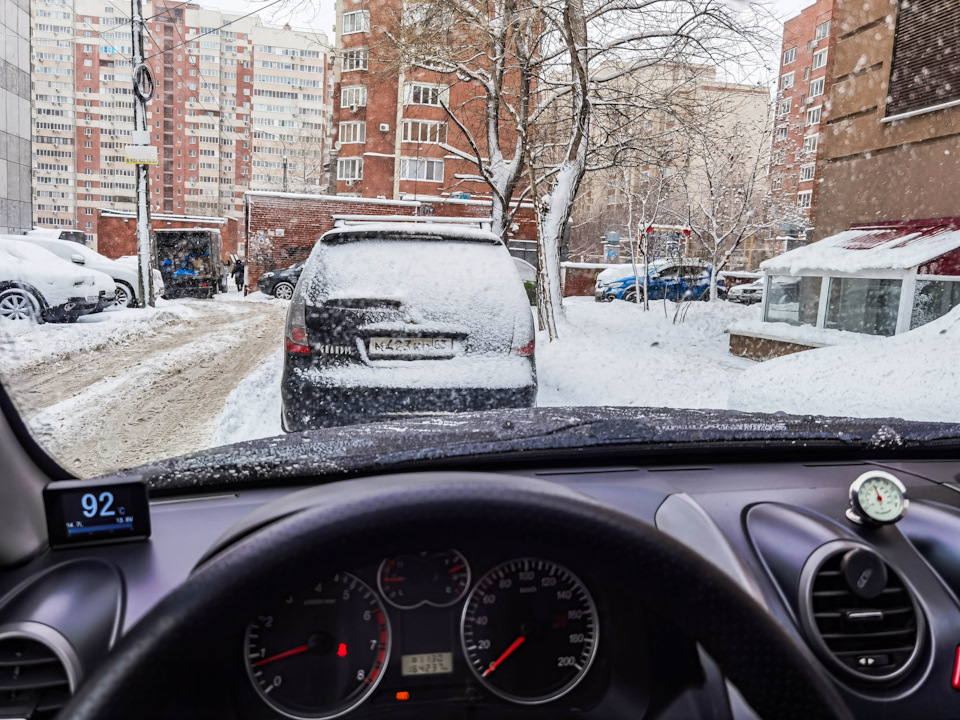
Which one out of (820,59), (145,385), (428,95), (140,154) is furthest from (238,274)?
(820,59)

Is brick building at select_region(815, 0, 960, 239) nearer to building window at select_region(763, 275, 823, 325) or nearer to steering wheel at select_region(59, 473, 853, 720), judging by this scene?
building window at select_region(763, 275, 823, 325)

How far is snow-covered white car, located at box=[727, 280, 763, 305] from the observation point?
4.73 m

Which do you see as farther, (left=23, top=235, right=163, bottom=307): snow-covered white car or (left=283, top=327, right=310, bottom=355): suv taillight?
(left=283, top=327, right=310, bottom=355): suv taillight

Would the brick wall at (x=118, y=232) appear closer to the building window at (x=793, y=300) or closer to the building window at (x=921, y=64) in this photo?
the building window at (x=793, y=300)

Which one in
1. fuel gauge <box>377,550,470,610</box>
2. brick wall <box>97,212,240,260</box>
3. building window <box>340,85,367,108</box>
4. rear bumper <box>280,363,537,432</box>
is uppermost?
building window <box>340,85,367,108</box>

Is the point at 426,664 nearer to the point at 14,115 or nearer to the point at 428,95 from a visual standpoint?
the point at 14,115

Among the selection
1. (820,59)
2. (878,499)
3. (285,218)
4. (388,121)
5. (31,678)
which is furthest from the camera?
(388,121)

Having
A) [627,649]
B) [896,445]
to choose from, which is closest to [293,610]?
[627,649]

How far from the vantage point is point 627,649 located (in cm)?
127

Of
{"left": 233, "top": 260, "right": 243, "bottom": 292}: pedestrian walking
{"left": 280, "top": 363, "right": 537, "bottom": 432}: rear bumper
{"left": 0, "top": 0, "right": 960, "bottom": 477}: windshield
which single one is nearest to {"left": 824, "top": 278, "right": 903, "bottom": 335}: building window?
{"left": 0, "top": 0, "right": 960, "bottom": 477}: windshield

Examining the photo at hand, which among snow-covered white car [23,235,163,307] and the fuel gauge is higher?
snow-covered white car [23,235,163,307]

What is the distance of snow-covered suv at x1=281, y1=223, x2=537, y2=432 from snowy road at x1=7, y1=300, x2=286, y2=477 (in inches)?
29.2

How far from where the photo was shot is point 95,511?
4.48ft

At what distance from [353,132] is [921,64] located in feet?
21.3
